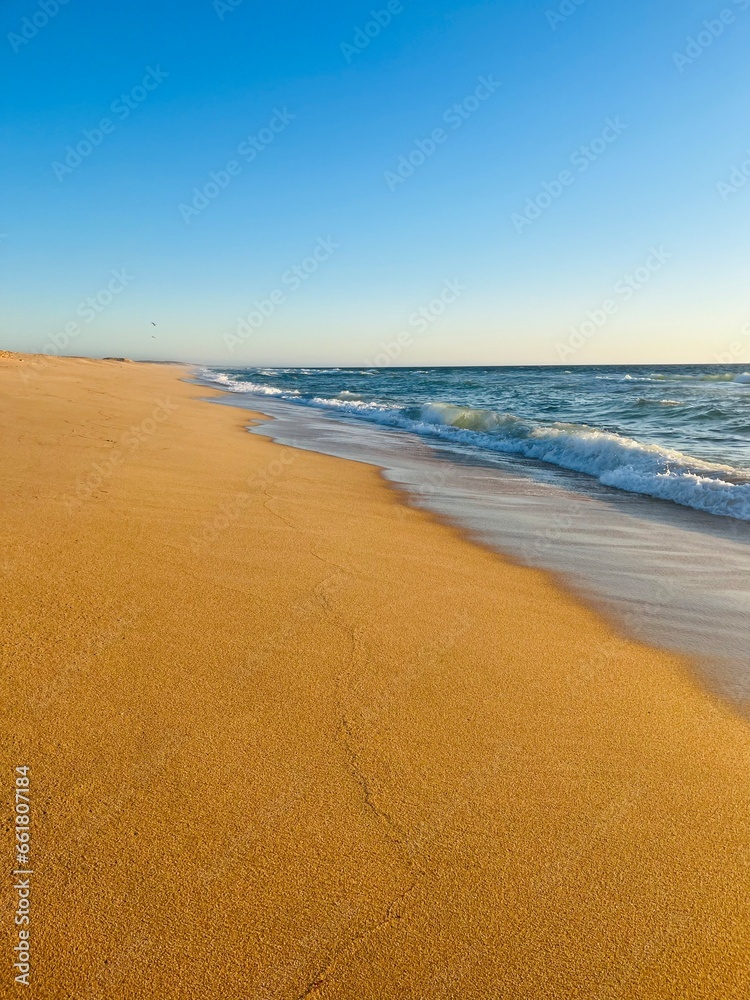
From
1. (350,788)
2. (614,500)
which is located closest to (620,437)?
(614,500)

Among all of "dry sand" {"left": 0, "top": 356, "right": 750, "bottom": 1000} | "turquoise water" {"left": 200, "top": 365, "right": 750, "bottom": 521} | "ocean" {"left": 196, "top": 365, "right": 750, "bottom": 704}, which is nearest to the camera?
"dry sand" {"left": 0, "top": 356, "right": 750, "bottom": 1000}

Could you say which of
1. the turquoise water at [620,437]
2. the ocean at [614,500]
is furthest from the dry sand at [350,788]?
the turquoise water at [620,437]

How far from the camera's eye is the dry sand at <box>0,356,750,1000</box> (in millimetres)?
1493

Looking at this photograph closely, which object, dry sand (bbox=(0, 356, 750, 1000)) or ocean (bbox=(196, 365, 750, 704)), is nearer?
dry sand (bbox=(0, 356, 750, 1000))

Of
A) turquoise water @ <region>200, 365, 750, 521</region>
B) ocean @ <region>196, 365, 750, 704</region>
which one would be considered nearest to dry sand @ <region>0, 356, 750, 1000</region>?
ocean @ <region>196, 365, 750, 704</region>

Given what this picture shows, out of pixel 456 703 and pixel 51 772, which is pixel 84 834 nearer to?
pixel 51 772

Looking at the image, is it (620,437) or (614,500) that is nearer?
(614,500)

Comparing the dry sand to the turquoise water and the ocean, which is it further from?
the turquoise water

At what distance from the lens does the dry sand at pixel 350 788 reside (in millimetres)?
1493

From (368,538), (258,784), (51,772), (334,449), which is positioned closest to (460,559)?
(368,538)

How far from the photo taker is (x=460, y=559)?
4.69 meters

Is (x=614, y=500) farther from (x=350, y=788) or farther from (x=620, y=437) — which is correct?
(x=350, y=788)

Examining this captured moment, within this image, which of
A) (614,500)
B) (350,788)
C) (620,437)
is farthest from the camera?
(620,437)

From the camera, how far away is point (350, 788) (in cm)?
202
